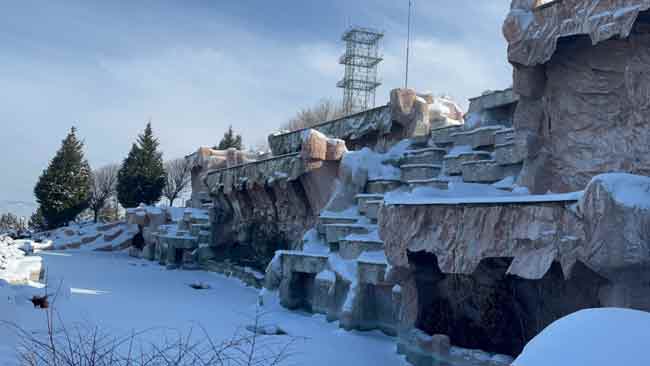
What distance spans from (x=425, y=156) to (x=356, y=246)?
3.99 metres

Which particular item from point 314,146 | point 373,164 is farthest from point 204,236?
point 373,164

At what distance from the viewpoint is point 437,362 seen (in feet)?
23.8

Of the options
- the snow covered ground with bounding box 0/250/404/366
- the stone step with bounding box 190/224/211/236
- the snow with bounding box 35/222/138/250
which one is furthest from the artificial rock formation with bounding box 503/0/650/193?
the snow with bounding box 35/222/138/250

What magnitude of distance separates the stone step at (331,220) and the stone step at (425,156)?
7.89ft

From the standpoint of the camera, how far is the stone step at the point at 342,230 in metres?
11.4

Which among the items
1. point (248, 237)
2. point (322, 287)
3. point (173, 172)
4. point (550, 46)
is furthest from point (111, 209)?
point (550, 46)

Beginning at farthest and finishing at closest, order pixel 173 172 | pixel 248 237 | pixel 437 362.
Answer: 1. pixel 173 172
2. pixel 248 237
3. pixel 437 362

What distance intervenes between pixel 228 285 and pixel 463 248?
11.5 m

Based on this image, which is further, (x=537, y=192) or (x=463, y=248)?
(x=537, y=192)

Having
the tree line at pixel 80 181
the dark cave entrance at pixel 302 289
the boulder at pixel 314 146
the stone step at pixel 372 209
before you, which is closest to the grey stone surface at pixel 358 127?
the boulder at pixel 314 146

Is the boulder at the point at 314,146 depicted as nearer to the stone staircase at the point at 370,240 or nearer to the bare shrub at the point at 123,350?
the stone staircase at the point at 370,240

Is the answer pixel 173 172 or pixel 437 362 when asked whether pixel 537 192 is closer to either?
pixel 437 362

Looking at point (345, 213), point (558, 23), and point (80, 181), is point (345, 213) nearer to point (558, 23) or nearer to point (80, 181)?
point (558, 23)

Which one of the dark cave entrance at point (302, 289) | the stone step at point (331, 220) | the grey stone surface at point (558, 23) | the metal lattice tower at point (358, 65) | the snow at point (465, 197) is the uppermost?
the metal lattice tower at point (358, 65)
